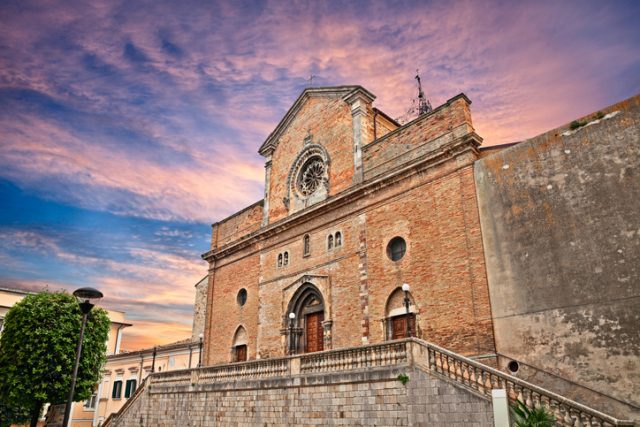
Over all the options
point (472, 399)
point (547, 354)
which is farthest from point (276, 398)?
point (547, 354)

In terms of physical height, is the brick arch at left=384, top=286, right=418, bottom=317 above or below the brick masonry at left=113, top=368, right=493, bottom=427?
above

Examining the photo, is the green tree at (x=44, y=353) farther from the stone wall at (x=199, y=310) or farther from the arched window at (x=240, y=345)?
the stone wall at (x=199, y=310)

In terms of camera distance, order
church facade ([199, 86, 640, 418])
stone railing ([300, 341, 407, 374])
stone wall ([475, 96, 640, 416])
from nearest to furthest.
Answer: stone wall ([475, 96, 640, 416]), church facade ([199, 86, 640, 418]), stone railing ([300, 341, 407, 374])

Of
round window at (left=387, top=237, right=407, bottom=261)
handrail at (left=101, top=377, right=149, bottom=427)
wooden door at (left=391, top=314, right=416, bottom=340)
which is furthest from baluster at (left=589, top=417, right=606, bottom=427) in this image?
handrail at (left=101, top=377, right=149, bottom=427)

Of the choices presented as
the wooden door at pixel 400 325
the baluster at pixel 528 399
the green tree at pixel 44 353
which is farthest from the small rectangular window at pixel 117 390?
the baluster at pixel 528 399

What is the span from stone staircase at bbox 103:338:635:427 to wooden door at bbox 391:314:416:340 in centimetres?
318

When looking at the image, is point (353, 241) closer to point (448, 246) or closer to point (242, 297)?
point (448, 246)

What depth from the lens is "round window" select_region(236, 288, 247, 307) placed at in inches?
970

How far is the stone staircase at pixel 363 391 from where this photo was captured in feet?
34.8

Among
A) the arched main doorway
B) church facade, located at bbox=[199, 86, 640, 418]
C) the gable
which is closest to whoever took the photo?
church facade, located at bbox=[199, 86, 640, 418]

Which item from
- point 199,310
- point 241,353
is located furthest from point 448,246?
point 199,310

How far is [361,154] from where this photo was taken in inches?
796

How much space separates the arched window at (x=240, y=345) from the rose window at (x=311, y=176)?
291 inches

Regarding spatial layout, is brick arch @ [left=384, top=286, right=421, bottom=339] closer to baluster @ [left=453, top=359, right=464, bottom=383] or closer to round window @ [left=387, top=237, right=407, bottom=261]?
round window @ [left=387, top=237, right=407, bottom=261]
